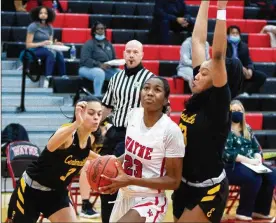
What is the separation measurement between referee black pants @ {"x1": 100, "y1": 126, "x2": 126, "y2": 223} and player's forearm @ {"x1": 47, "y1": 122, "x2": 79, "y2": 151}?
100 cm

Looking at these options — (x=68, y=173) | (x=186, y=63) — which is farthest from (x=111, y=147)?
(x=186, y=63)

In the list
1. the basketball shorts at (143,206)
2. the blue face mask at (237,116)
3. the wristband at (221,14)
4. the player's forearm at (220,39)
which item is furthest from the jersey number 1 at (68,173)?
the blue face mask at (237,116)

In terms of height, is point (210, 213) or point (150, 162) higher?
point (150, 162)

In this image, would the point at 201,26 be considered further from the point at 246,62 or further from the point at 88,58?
the point at 246,62

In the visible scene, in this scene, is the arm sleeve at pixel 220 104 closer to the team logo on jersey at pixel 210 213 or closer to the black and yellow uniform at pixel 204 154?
the black and yellow uniform at pixel 204 154

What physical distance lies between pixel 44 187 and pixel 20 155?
73.1 inches

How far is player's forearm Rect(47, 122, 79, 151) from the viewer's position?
17.1 ft

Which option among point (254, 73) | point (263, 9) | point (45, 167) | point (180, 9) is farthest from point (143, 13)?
point (45, 167)

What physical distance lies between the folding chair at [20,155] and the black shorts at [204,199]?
9.09ft

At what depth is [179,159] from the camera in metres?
4.80

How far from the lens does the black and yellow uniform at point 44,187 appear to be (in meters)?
5.63

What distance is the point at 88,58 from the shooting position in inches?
361

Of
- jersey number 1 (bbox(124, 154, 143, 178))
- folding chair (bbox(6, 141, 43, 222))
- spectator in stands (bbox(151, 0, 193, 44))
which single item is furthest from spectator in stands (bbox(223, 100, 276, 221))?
spectator in stands (bbox(151, 0, 193, 44))

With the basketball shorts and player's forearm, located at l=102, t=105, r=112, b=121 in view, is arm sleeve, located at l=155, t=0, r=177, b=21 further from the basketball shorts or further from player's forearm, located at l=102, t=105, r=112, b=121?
the basketball shorts
